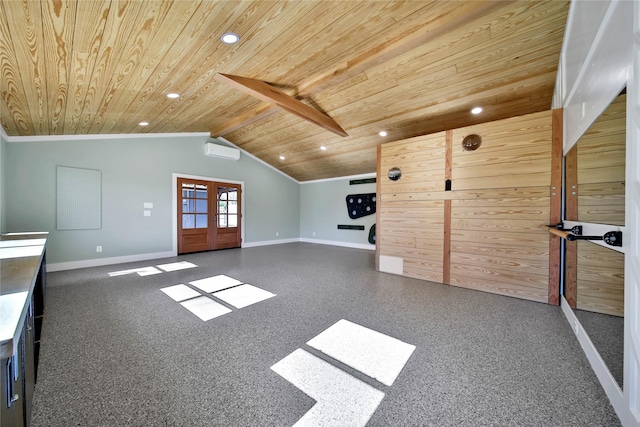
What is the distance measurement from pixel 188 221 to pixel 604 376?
699cm

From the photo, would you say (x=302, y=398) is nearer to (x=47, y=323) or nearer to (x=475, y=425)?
(x=475, y=425)

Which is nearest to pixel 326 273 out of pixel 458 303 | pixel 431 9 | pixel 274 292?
pixel 274 292

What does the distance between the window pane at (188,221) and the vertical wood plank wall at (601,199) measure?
6.97 m

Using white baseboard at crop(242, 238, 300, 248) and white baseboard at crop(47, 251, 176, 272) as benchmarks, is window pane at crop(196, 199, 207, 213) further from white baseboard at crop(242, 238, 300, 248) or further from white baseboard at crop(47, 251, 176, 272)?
white baseboard at crop(242, 238, 300, 248)

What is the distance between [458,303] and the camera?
2.98m

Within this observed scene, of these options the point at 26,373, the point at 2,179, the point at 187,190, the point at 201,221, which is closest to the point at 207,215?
the point at 201,221

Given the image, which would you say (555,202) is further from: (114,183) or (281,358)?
(114,183)

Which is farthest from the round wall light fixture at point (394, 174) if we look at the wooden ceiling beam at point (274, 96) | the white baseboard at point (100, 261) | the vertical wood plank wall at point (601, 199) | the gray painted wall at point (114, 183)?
the white baseboard at point (100, 261)

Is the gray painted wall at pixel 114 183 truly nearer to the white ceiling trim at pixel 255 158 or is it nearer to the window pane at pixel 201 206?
the white ceiling trim at pixel 255 158

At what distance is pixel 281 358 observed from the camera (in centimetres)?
186

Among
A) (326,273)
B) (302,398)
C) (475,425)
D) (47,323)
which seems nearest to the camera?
(475,425)

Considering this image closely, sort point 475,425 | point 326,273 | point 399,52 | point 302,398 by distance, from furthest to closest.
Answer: point 326,273 → point 399,52 → point 302,398 → point 475,425

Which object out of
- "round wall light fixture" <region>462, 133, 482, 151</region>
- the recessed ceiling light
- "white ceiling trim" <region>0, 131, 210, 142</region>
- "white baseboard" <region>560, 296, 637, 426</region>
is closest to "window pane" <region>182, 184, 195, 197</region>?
"white ceiling trim" <region>0, 131, 210, 142</region>

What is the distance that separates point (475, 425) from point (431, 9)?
131 inches
